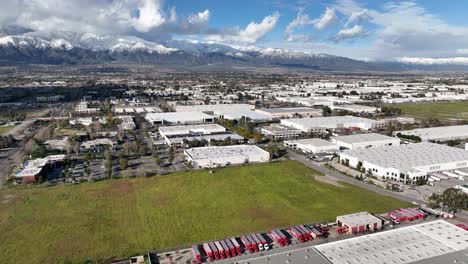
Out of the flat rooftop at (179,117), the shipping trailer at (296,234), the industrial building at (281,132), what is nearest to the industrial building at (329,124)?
the industrial building at (281,132)

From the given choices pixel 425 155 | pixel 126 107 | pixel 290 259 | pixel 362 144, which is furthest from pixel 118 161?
pixel 126 107

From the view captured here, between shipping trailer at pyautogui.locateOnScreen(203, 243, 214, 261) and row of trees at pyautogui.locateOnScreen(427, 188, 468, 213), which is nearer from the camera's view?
shipping trailer at pyautogui.locateOnScreen(203, 243, 214, 261)

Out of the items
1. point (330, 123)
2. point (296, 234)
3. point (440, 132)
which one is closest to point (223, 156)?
point (296, 234)

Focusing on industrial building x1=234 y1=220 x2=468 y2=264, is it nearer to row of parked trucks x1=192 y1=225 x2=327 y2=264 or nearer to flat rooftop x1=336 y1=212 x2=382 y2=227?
row of parked trucks x1=192 y1=225 x2=327 y2=264

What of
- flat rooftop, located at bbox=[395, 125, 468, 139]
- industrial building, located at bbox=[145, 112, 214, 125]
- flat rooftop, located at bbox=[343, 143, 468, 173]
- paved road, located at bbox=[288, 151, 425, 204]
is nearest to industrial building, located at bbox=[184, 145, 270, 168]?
paved road, located at bbox=[288, 151, 425, 204]

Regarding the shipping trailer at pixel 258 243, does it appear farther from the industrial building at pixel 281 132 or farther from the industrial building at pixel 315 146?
the industrial building at pixel 281 132

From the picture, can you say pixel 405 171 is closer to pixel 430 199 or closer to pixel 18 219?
pixel 430 199
